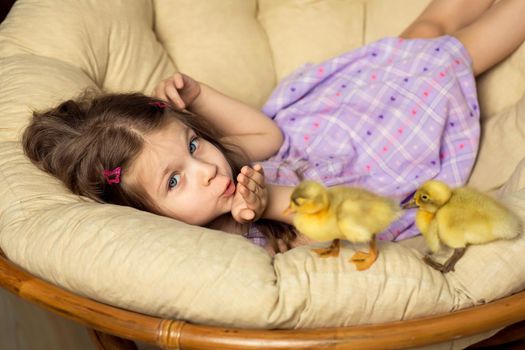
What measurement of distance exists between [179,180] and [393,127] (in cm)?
57

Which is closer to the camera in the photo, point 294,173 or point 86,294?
point 86,294

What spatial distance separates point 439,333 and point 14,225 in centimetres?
69

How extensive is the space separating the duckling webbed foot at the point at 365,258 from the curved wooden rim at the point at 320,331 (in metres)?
0.08

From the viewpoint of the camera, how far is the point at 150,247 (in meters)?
0.87

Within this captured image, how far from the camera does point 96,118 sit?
47.5 inches

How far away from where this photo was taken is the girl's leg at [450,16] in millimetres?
1611

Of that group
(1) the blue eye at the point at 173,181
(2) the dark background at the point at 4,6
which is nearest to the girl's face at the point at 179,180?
(1) the blue eye at the point at 173,181

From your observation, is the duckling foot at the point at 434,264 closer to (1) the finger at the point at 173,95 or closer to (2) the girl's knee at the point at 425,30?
(1) the finger at the point at 173,95

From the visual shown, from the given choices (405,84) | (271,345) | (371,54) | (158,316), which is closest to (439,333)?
(271,345)

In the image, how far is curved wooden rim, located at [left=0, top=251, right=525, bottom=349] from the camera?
78 cm

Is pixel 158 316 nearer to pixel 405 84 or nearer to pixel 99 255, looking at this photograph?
pixel 99 255

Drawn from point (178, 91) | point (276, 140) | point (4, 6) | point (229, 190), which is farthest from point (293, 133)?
point (4, 6)

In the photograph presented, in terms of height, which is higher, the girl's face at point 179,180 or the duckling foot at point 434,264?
the duckling foot at point 434,264

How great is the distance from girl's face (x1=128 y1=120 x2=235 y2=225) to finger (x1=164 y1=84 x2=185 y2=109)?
19 cm
